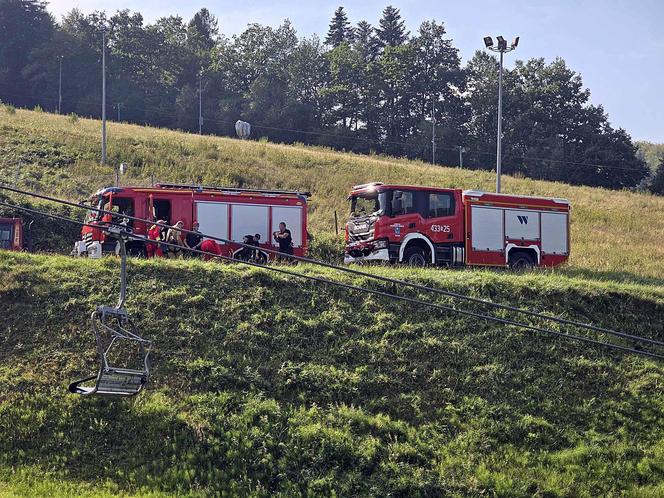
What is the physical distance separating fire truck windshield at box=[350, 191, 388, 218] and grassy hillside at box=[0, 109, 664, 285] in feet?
27.3

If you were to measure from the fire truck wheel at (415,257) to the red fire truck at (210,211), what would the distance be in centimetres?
382

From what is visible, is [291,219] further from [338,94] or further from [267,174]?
[338,94]

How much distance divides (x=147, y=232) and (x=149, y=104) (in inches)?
2504

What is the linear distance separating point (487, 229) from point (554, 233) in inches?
115

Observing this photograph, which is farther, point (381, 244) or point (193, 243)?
point (381, 244)

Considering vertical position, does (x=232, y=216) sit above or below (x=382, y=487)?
above

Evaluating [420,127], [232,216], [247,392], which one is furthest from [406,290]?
[420,127]

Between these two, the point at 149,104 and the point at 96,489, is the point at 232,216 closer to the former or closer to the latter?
the point at 96,489

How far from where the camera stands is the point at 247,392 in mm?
17359

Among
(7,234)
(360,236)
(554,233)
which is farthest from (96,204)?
(554,233)

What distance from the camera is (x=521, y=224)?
2820 cm

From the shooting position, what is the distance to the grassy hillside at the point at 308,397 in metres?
15.6

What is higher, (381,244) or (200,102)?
(200,102)

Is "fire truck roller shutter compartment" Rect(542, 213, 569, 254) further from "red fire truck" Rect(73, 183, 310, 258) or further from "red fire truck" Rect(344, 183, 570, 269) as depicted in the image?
"red fire truck" Rect(73, 183, 310, 258)
